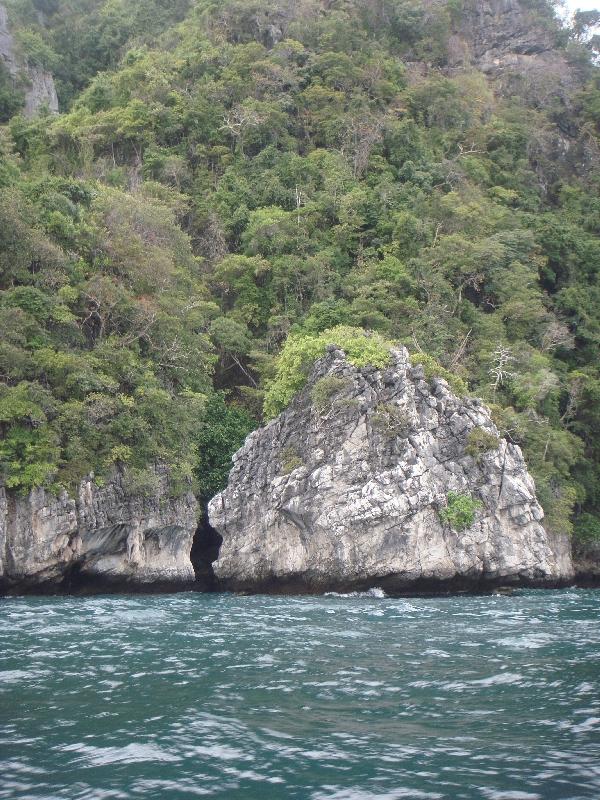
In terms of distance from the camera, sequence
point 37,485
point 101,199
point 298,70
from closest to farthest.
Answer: point 37,485 → point 101,199 → point 298,70

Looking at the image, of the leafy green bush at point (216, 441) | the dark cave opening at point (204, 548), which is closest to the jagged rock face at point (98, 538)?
the leafy green bush at point (216, 441)

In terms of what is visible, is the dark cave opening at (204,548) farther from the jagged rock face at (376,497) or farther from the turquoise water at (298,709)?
the turquoise water at (298,709)

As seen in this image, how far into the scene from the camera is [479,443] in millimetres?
22359

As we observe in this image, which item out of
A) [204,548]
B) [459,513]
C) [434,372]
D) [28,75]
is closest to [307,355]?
[434,372]

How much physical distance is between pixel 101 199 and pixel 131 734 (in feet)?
74.2

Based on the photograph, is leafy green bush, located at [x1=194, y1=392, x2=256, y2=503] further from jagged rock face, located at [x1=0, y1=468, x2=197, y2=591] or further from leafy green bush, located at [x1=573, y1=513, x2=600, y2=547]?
leafy green bush, located at [x1=573, y1=513, x2=600, y2=547]

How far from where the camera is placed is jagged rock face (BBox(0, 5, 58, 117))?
41.7 m

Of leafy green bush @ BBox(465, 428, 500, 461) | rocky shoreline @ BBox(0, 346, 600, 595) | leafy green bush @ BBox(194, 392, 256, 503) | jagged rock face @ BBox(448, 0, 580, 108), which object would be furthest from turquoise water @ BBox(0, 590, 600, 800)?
jagged rock face @ BBox(448, 0, 580, 108)

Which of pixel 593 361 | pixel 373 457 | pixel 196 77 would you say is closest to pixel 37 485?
pixel 373 457

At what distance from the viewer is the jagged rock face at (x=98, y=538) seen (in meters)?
18.4

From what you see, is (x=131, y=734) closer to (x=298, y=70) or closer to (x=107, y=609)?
(x=107, y=609)

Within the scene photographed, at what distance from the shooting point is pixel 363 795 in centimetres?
572

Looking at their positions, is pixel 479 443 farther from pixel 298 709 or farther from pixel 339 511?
pixel 298 709

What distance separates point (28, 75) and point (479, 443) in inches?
1370
